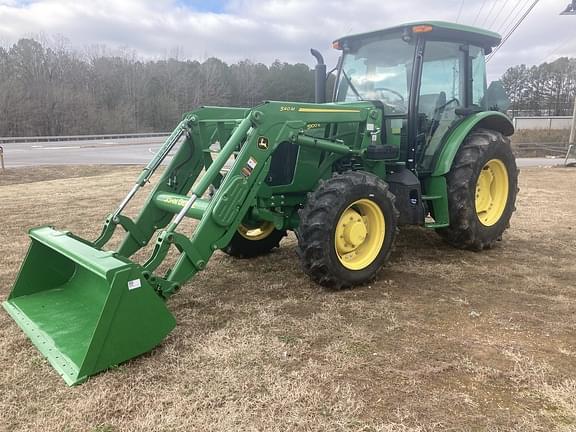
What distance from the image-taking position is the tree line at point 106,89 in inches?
2020

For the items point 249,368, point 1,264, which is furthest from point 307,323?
point 1,264

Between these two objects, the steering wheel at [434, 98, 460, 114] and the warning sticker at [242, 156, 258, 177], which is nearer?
the warning sticker at [242, 156, 258, 177]

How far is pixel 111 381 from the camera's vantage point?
9.24ft

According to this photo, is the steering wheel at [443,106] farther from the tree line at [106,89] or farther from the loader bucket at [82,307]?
the tree line at [106,89]

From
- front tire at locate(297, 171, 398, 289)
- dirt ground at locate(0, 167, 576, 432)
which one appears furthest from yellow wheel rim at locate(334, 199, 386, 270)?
dirt ground at locate(0, 167, 576, 432)

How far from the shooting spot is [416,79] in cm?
494

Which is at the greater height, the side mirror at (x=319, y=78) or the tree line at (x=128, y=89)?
the tree line at (x=128, y=89)

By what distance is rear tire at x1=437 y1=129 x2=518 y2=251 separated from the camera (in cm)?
515

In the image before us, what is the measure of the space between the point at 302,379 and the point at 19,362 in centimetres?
182

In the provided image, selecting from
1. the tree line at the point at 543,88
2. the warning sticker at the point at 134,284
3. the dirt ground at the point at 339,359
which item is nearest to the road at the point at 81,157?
the dirt ground at the point at 339,359

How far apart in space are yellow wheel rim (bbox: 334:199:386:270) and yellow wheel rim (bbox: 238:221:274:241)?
1222mm

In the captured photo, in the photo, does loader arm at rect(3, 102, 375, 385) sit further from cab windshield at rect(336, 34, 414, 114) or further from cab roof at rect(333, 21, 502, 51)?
cab roof at rect(333, 21, 502, 51)

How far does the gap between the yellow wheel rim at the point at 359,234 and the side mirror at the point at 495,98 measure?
2581 millimetres

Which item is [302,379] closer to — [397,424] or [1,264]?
[397,424]
